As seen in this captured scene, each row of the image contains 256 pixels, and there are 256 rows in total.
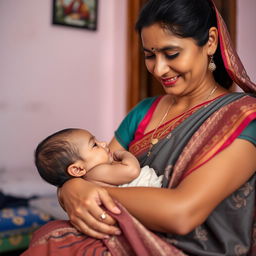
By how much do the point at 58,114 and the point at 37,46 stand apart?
0.64 metres

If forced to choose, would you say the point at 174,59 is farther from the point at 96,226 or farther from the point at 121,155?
the point at 96,226

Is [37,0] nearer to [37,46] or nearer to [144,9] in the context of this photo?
[37,46]

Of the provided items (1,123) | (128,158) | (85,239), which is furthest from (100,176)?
(1,123)

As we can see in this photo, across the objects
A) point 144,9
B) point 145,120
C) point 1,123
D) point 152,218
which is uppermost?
point 144,9

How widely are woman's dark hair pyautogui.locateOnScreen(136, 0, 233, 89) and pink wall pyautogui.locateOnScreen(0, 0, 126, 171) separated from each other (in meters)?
2.10

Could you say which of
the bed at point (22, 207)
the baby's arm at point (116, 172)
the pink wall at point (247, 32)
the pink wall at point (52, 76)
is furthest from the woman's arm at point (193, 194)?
the pink wall at point (52, 76)

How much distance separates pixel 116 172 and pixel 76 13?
2.58 m

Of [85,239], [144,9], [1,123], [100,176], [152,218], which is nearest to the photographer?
[152,218]

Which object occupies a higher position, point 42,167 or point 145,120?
point 145,120

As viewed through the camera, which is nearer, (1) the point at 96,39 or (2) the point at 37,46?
(2) the point at 37,46

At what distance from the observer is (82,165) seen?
1.29 metres

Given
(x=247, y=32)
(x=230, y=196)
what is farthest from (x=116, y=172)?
(x=247, y=32)

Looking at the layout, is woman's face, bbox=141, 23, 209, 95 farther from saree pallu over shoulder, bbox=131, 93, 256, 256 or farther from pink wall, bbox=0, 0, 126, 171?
pink wall, bbox=0, 0, 126, 171

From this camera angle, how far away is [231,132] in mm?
1128
